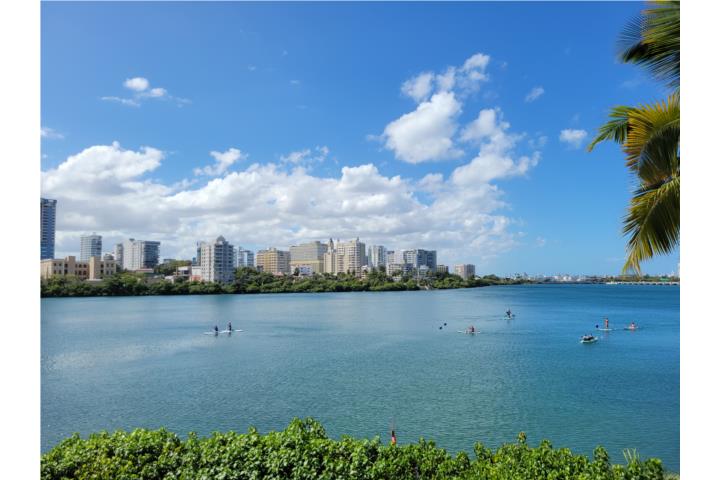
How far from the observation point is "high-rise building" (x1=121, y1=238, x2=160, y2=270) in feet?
424

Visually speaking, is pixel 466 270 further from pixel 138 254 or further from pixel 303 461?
pixel 303 461

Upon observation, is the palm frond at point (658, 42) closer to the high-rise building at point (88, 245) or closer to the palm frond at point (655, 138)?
the palm frond at point (655, 138)

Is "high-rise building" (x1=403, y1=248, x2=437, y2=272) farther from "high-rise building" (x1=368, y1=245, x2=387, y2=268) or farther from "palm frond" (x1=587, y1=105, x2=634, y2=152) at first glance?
"palm frond" (x1=587, y1=105, x2=634, y2=152)

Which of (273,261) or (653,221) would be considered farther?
(273,261)

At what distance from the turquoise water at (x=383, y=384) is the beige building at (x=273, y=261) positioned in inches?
4498

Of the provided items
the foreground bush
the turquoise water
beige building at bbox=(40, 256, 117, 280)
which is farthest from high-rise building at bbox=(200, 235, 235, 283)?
the foreground bush

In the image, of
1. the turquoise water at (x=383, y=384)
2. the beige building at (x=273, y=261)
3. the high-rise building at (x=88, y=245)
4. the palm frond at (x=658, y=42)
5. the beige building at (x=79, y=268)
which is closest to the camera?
the palm frond at (x=658, y=42)

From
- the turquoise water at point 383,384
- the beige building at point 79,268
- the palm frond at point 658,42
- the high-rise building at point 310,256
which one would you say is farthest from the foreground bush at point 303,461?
the high-rise building at point 310,256

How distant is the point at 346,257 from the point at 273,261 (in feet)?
82.9

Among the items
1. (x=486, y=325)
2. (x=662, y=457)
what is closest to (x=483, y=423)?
(x=662, y=457)

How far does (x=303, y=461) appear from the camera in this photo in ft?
15.0

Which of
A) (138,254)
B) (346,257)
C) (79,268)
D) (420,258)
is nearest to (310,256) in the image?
(346,257)

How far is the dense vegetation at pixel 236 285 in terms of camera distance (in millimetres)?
71312
